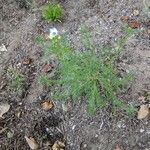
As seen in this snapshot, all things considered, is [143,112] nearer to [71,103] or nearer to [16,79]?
[71,103]

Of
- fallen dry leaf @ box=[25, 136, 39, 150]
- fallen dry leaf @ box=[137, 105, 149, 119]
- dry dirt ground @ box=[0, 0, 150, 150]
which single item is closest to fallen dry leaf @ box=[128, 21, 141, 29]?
dry dirt ground @ box=[0, 0, 150, 150]

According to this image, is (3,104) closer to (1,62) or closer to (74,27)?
(1,62)

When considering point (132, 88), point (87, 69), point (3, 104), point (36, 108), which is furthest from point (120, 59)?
point (3, 104)

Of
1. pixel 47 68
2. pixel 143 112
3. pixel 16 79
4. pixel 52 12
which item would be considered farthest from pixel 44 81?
pixel 143 112

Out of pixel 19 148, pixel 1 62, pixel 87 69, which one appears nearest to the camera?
pixel 87 69

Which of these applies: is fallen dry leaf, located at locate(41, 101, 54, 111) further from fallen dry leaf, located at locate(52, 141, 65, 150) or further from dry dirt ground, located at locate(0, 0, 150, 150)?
fallen dry leaf, located at locate(52, 141, 65, 150)

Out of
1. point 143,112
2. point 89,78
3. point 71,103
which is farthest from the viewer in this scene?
point 71,103
